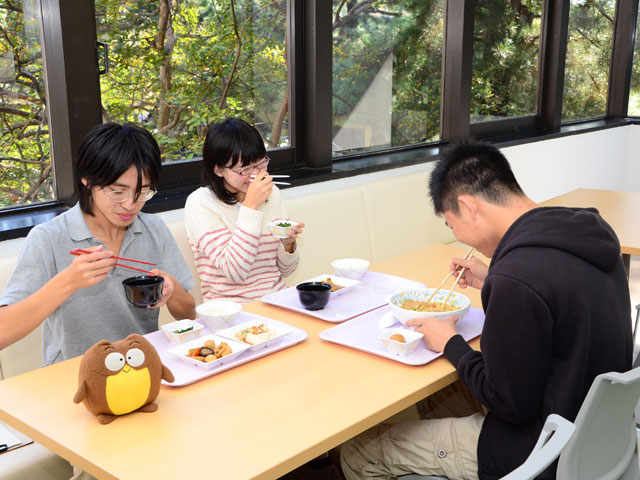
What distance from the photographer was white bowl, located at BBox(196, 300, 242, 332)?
172 cm

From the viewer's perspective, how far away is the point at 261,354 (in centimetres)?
158

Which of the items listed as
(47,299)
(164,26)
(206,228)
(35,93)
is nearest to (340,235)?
(206,228)

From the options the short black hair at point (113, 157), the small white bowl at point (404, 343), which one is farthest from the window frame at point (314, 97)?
the small white bowl at point (404, 343)

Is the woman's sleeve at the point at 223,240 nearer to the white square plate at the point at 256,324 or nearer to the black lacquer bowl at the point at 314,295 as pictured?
the black lacquer bowl at the point at 314,295

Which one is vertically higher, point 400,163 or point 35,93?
point 35,93

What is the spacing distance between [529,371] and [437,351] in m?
0.31

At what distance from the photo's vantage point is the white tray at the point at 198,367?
1.47 meters

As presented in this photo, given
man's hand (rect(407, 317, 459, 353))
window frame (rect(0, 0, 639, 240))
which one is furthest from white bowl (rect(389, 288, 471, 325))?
window frame (rect(0, 0, 639, 240))

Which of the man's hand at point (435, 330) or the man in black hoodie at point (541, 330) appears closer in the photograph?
the man in black hoodie at point (541, 330)

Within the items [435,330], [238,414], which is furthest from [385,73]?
[238,414]

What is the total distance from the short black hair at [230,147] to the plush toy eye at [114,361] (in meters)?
1.02

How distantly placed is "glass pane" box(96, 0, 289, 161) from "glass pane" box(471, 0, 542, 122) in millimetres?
1817

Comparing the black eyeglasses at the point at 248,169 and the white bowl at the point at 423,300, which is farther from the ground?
the black eyeglasses at the point at 248,169

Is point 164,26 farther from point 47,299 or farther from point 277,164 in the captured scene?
point 47,299
